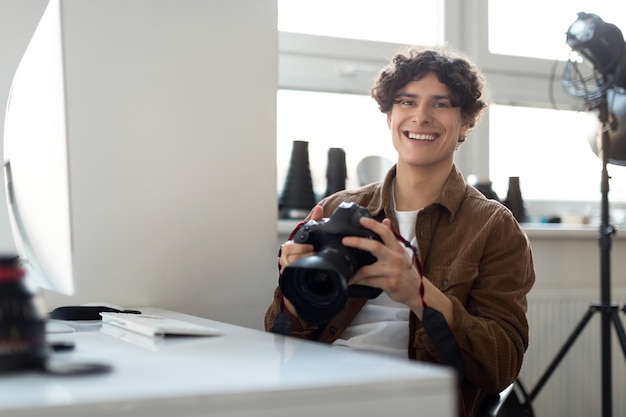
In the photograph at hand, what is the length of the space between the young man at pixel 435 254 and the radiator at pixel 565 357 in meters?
0.90

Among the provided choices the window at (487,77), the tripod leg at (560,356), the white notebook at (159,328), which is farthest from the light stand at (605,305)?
the white notebook at (159,328)

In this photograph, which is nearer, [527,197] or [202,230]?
[202,230]

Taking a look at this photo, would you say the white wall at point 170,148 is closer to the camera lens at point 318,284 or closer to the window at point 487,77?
the window at point 487,77

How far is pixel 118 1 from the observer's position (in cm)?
157

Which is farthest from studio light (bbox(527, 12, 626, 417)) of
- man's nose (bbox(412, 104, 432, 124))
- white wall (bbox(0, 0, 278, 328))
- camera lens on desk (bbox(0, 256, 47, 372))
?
camera lens on desk (bbox(0, 256, 47, 372))

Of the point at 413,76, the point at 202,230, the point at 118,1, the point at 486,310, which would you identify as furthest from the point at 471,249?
the point at 118,1

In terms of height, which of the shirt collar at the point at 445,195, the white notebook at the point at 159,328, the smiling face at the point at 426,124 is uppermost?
the smiling face at the point at 426,124

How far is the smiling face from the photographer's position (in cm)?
154

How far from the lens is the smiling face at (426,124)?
5.05 ft

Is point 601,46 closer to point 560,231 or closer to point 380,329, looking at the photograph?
point 560,231

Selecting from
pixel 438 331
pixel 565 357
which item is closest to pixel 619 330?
pixel 565 357

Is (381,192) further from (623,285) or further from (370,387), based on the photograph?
(623,285)

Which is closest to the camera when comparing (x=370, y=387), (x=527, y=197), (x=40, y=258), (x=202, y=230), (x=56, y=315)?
(x=370, y=387)

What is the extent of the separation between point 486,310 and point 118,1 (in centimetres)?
94
